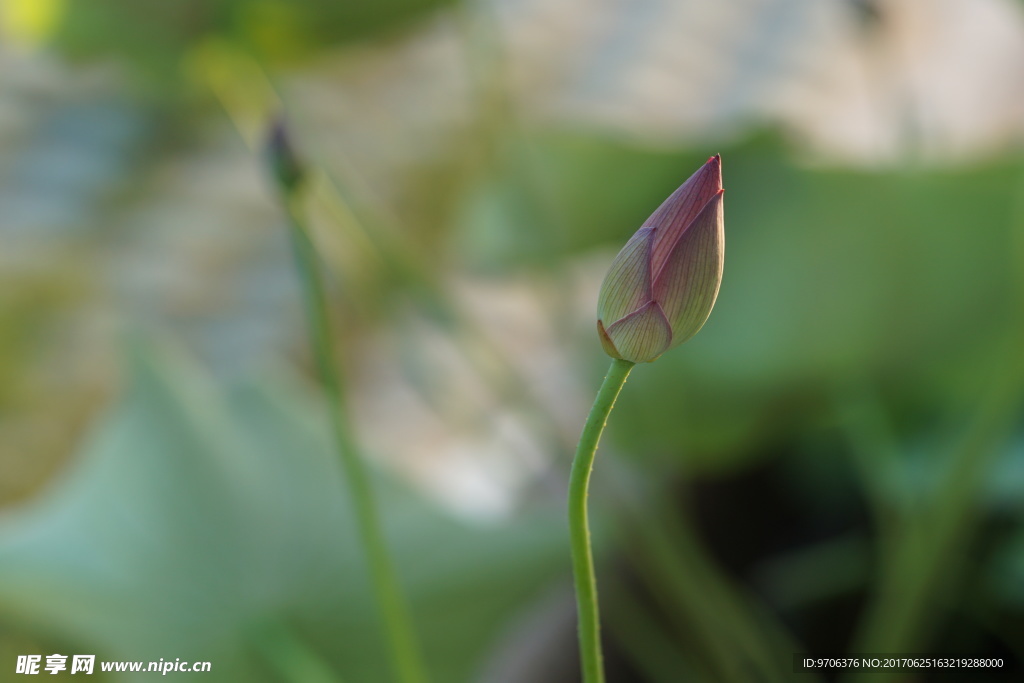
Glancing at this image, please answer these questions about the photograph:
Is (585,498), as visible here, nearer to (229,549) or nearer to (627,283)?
(627,283)

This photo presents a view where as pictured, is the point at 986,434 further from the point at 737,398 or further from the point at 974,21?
the point at 974,21

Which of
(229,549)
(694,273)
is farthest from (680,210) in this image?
(229,549)

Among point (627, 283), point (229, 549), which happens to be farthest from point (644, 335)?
point (229, 549)

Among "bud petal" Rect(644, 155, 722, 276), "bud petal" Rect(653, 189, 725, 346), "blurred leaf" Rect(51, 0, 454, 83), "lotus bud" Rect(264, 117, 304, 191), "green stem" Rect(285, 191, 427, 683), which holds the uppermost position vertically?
"blurred leaf" Rect(51, 0, 454, 83)

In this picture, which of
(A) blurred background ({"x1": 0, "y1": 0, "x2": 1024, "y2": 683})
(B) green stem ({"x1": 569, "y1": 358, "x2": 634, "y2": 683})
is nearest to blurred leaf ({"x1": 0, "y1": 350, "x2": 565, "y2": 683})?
(A) blurred background ({"x1": 0, "y1": 0, "x2": 1024, "y2": 683})

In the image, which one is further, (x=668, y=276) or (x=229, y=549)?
(x=229, y=549)

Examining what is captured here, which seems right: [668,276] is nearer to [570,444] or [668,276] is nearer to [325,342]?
[325,342]

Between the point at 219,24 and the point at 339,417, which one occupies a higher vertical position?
the point at 219,24

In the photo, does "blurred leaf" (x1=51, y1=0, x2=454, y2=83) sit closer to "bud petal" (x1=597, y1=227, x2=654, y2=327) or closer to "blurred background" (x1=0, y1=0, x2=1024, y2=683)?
"blurred background" (x1=0, y1=0, x2=1024, y2=683)
